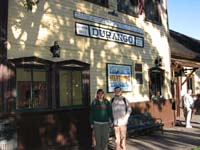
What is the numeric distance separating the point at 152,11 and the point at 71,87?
7045 millimetres

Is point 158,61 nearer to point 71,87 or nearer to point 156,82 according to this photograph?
point 156,82


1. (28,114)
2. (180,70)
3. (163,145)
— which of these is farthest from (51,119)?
(180,70)

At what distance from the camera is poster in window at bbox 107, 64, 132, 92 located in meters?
14.0

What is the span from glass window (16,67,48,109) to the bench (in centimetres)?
388

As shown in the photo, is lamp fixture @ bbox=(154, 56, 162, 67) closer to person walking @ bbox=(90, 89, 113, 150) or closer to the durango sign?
the durango sign

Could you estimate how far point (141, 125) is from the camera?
14.9 metres

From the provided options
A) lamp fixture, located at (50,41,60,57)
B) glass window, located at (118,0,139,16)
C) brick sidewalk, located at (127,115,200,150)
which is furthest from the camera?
glass window, located at (118,0,139,16)

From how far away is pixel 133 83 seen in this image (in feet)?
50.7

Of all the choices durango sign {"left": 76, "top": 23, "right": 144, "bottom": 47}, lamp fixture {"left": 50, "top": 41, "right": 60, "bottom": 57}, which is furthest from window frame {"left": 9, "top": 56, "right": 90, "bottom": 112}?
durango sign {"left": 76, "top": 23, "right": 144, "bottom": 47}

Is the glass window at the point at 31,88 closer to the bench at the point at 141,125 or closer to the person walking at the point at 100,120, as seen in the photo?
the person walking at the point at 100,120

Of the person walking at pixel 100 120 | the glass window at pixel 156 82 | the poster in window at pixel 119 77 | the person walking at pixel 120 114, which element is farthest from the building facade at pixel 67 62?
the person walking at pixel 120 114

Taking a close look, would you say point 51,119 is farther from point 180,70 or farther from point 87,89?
point 180,70

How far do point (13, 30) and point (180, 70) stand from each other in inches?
512

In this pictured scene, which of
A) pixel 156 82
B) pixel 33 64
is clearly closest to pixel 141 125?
pixel 156 82
